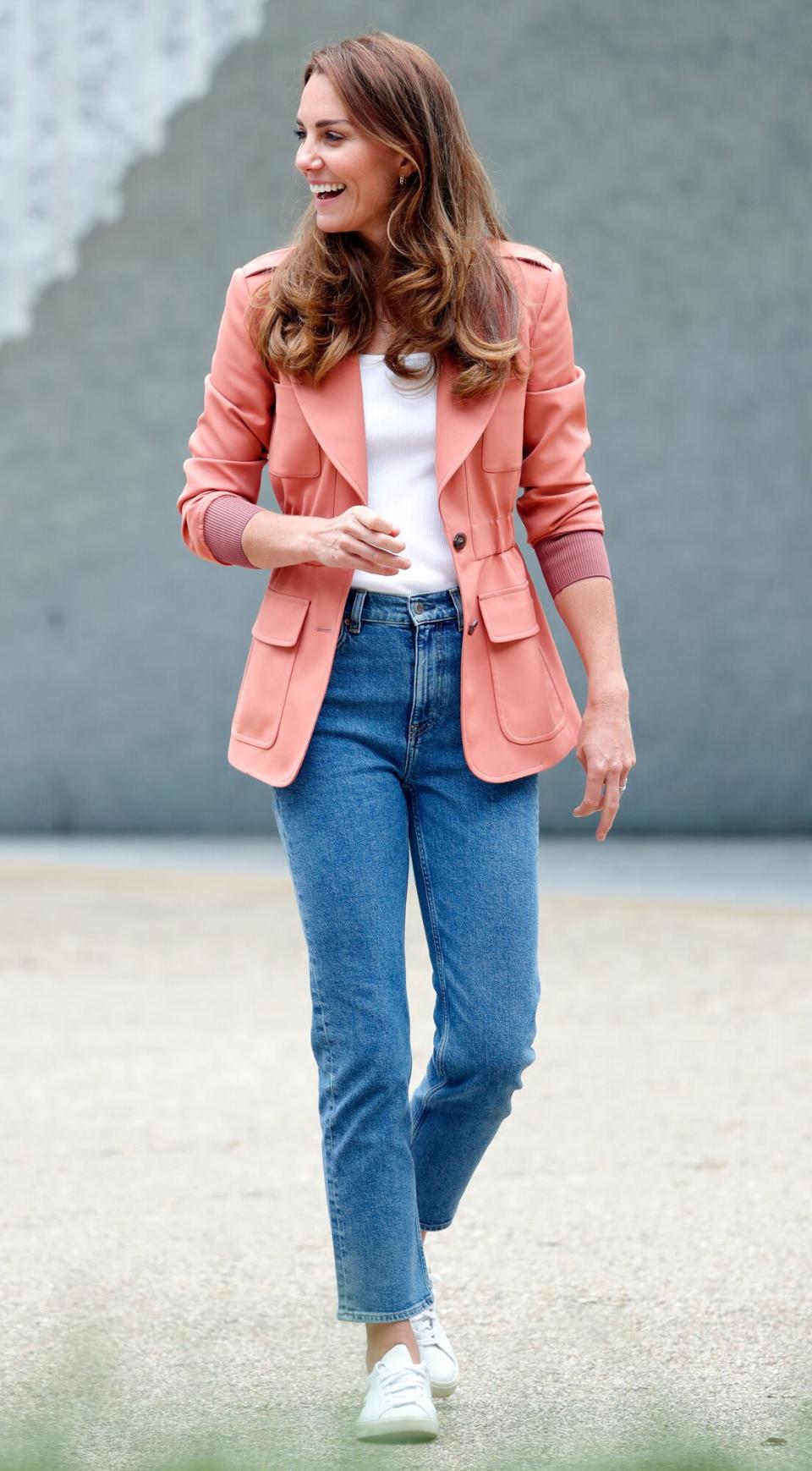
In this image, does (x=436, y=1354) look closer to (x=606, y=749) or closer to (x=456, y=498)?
(x=606, y=749)

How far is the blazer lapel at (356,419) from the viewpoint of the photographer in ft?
7.95

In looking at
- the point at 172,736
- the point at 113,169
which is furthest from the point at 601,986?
the point at 113,169

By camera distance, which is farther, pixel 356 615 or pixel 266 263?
pixel 266 263

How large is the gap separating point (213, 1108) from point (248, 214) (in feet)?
15.9

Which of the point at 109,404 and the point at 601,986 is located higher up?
the point at 109,404

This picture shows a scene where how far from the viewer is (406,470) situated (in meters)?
2.47

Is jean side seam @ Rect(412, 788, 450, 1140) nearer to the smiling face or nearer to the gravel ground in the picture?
the gravel ground

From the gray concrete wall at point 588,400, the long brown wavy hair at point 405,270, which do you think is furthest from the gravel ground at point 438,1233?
the gray concrete wall at point 588,400

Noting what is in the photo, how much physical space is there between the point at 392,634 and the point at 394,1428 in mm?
1022

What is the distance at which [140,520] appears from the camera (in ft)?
26.9

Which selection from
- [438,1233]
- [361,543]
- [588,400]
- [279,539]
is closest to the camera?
[361,543]

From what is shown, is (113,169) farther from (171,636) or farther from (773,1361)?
(773,1361)

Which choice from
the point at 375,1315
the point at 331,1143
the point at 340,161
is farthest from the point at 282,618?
the point at 375,1315

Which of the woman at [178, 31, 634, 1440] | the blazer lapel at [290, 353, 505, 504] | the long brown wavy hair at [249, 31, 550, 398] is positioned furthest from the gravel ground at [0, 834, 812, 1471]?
the long brown wavy hair at [249, 31, 550, 398]
